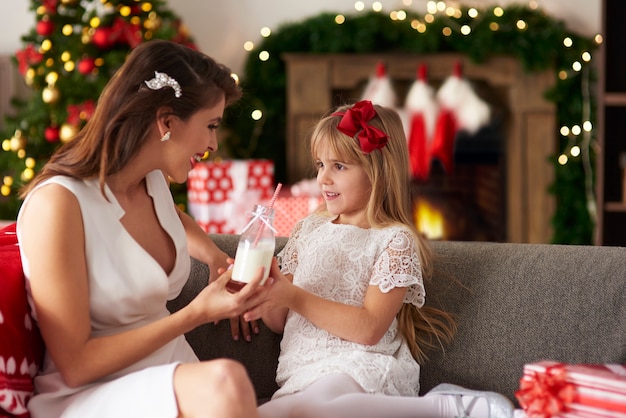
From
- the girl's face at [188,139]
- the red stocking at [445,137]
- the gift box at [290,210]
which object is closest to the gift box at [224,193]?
the gift box at [290,210]

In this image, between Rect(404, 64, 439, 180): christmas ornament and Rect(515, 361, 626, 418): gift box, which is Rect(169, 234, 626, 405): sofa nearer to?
Rect(515, 361, 626, 418): gift box

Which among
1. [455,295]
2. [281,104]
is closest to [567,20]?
[281,104]

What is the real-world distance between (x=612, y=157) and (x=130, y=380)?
345 centimetres

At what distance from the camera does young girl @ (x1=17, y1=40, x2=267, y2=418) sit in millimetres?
1604

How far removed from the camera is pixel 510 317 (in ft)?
6.84

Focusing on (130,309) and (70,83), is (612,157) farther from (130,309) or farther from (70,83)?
(130,309)

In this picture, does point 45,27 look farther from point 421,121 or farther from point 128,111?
point 128,111

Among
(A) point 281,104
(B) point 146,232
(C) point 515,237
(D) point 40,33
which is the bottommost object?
(C) point 515,237

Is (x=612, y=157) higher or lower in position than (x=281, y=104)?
lower

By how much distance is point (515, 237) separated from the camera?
5012 mm

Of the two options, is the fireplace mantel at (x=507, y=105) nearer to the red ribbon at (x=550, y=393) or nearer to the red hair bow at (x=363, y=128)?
the red hair bow at (x=363, y=128)

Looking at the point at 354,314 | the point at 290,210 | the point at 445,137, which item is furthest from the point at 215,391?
the point at 445,137

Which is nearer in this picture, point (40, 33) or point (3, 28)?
point (40, 33)

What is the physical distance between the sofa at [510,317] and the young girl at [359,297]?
0.20ft
